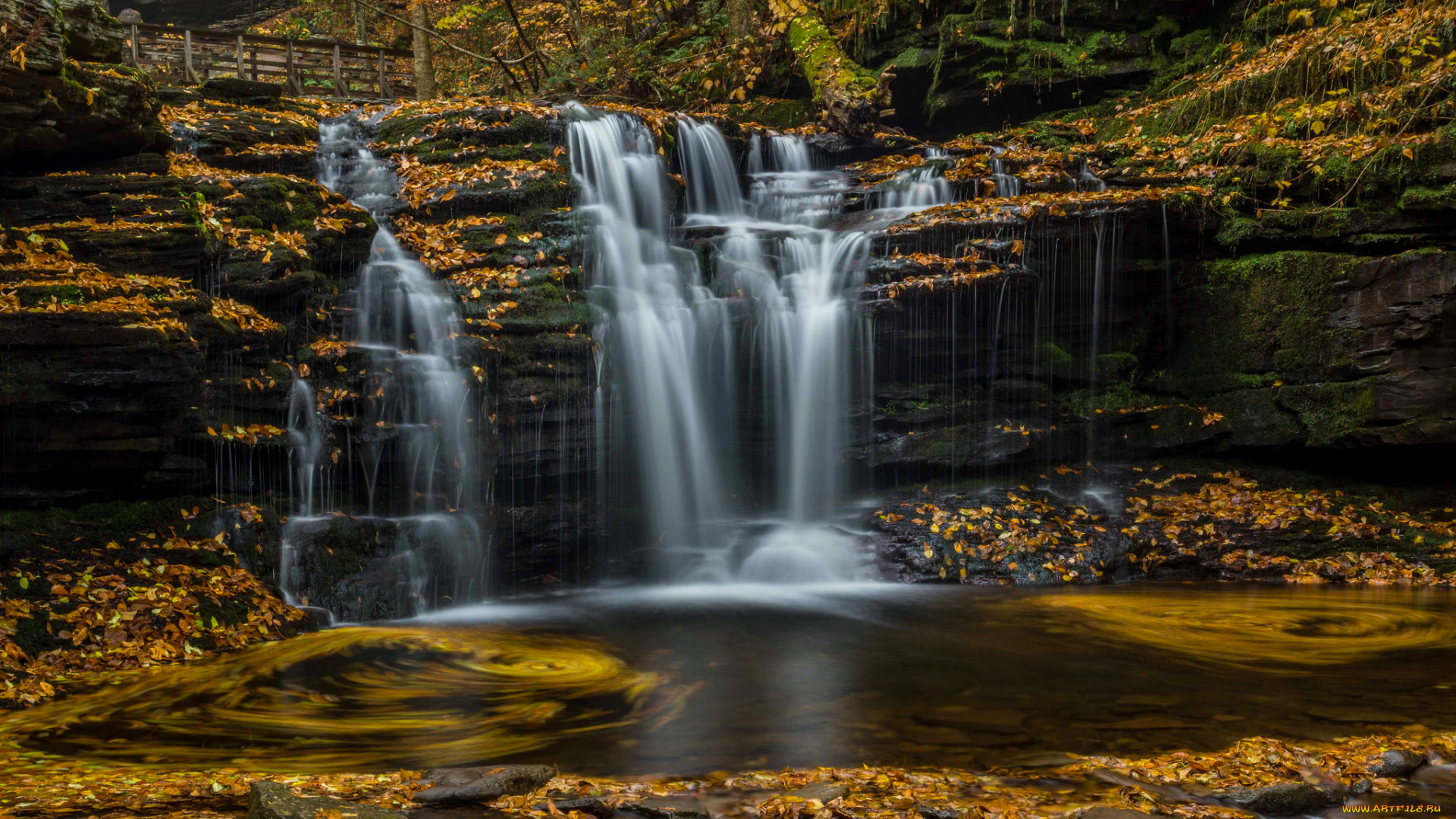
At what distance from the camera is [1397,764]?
4.11 m

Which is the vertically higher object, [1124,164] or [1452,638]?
[1124,164]

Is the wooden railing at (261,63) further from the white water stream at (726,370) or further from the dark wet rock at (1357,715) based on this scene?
the dark wet rock at (1357,715)

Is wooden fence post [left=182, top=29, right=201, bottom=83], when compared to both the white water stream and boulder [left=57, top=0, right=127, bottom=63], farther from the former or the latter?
the white water stream

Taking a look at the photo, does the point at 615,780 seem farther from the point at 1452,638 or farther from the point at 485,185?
the point at 485,185

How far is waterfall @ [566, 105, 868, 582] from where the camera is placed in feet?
32.5

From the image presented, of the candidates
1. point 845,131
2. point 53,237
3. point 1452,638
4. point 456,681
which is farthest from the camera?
point 845,131

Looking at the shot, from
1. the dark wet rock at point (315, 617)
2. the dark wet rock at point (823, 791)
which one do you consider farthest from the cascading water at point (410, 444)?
the dark wet rock at point (823, 791)

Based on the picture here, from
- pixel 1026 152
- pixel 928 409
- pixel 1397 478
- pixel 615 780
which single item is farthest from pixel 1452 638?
pixel 1026 152

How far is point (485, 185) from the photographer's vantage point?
10852 millimetres

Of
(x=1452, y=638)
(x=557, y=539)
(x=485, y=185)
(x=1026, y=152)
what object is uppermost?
(x=1026, y=152)

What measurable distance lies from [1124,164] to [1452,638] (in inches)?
293

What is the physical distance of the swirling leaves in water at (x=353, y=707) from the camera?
14.9ft

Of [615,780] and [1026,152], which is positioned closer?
[615,780]

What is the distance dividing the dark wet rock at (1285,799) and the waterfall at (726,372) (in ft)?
19.3
